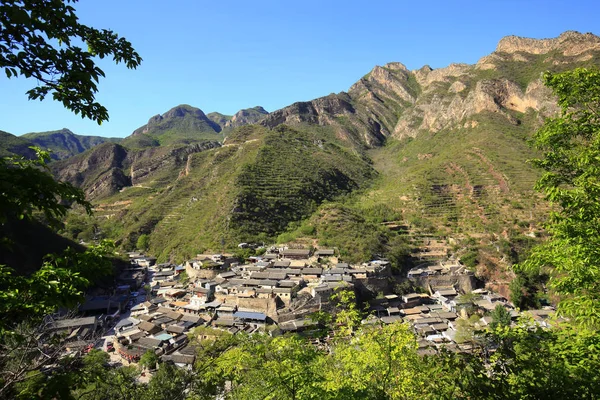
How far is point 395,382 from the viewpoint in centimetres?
721

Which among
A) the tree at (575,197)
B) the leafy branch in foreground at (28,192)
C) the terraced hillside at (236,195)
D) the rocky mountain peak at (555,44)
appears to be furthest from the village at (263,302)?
the rocky mountain peak at (555,44)

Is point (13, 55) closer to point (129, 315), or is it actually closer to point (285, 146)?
point (129, 315)

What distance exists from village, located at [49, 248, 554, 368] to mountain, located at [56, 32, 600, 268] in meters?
6.43

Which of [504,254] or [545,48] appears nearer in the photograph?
[504,254]

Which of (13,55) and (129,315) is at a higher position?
(13,55)

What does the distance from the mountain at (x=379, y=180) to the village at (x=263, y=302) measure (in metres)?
6.43

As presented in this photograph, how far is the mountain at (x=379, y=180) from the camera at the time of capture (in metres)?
53.3

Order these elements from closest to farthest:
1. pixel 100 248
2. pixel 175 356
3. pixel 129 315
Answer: pixel 100 248
pixel 175 356
pixel 129 315

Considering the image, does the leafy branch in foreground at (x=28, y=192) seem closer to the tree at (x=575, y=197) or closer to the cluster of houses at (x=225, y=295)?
the tree at (x=575, y=197)

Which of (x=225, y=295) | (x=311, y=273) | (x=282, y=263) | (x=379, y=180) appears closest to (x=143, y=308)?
(x=225, y=295)

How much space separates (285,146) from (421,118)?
74130mm

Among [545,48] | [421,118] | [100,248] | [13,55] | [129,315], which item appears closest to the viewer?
[13,55]

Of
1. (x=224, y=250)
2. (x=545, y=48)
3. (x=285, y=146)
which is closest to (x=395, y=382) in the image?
(x=224, y=250)

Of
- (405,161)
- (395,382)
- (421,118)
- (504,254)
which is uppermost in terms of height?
(421,118)
